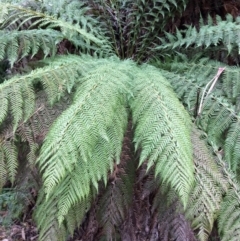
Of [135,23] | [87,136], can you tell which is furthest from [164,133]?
[135,23]

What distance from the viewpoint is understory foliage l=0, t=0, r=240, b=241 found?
1377 millimetres

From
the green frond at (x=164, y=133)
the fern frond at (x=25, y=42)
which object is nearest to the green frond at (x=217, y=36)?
the green frond at (x=164, y=133)

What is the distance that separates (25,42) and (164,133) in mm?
960

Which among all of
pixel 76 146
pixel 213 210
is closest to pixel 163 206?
pixel 213 210

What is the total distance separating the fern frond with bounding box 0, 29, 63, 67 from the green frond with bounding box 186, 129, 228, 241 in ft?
3.09

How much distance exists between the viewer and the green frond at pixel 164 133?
132 centimetres

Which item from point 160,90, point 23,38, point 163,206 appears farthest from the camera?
point 23,38

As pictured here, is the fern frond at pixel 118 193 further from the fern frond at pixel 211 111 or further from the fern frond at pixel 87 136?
the fern frond at pixel 211 111

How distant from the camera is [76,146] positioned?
1.31m

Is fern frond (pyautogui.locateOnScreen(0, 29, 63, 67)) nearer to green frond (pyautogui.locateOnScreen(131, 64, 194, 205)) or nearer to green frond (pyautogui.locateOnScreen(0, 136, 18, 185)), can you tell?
green frond (pyautogui.locateOnScreen(0, 136, 18, 185))

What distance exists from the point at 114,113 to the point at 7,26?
95cm

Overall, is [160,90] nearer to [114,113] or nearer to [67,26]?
[114,113]

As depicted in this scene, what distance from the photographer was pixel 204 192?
4.98 feet

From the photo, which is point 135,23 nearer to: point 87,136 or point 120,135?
point 120,135
